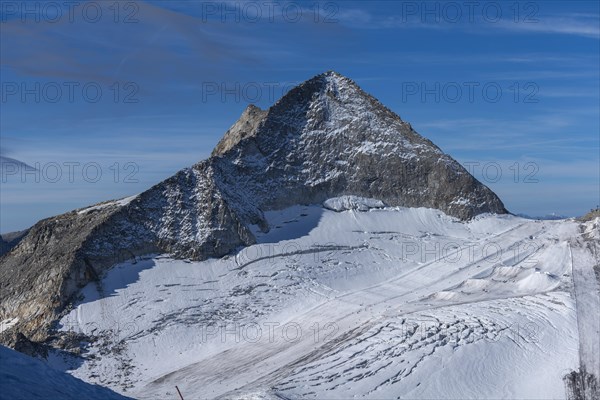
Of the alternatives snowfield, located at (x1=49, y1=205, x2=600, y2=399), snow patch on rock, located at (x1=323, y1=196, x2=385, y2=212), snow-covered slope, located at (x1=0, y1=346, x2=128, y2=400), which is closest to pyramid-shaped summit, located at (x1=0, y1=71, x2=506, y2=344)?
snow patch on rock, located at (x1=323, y1=196, x2=385, y2=212)

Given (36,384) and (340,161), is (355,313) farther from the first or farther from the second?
(36,384)

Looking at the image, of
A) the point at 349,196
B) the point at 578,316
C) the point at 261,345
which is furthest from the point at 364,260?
the point at 578,316

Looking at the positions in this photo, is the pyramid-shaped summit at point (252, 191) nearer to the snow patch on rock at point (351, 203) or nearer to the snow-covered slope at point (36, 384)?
the snow patch on rock at point (351, 203)

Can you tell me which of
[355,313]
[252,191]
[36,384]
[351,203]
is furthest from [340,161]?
[36,384]

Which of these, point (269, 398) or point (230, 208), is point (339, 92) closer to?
point (230, 208)

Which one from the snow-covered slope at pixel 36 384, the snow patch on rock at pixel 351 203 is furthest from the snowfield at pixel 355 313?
the snow-covered slope at pixel 36 384

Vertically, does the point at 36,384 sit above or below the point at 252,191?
below

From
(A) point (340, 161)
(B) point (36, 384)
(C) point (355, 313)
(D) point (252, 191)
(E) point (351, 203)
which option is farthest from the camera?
(A) point (340, 161)
